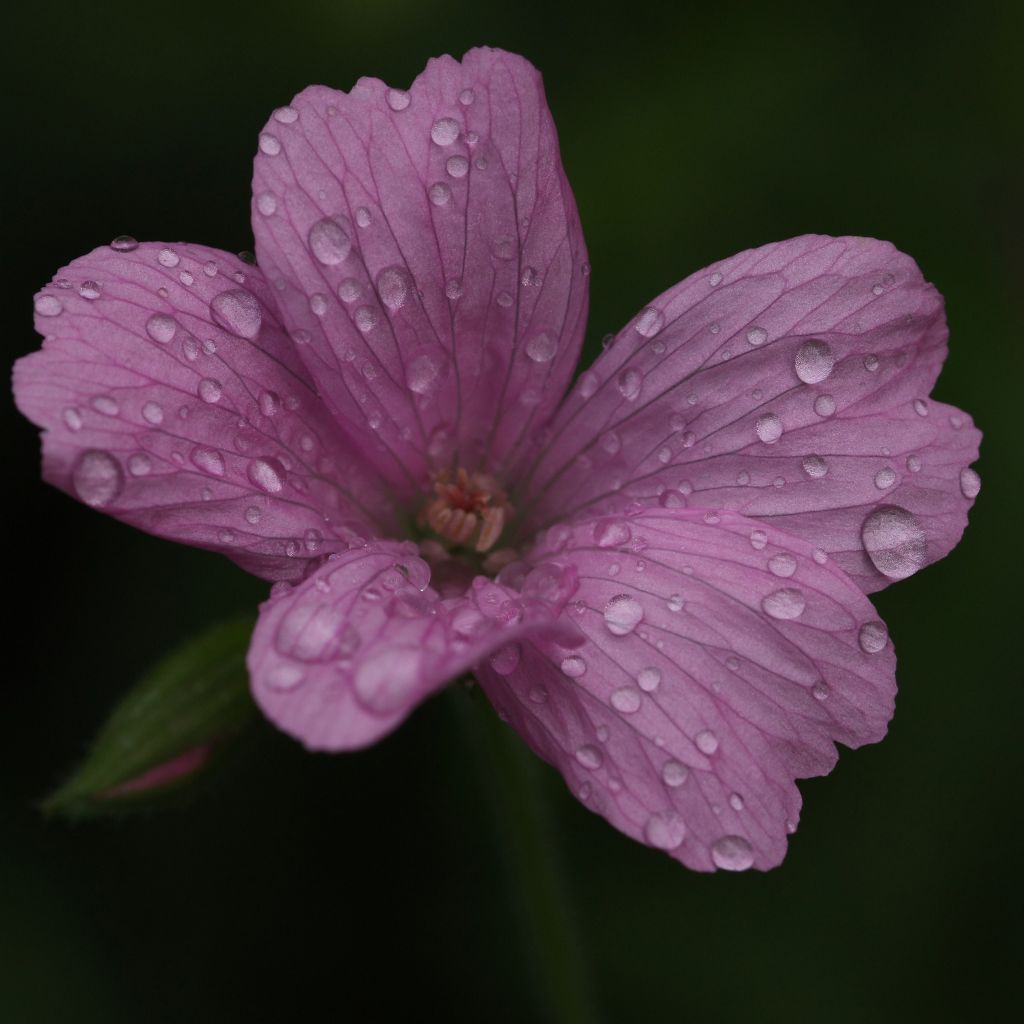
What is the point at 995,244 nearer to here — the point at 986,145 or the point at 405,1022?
the point at 986,145

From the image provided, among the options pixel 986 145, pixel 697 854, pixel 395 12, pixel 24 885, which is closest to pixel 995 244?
pixel 986 145

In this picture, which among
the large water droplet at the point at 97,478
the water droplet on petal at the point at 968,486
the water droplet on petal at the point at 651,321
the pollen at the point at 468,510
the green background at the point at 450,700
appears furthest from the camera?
the green background at the point at 450,700

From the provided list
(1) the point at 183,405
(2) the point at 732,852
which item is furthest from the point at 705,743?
(1) the point at 183,405

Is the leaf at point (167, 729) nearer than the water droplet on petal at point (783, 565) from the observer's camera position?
No

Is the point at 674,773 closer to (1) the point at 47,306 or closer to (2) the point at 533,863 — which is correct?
(2) the point at 533,863

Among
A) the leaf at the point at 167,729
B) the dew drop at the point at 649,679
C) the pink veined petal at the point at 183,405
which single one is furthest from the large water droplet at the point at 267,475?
the dew drop at the point at 649,679

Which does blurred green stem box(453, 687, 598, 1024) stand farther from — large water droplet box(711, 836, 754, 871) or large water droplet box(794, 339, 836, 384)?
large water droplet box(794, 339, 836, 384)

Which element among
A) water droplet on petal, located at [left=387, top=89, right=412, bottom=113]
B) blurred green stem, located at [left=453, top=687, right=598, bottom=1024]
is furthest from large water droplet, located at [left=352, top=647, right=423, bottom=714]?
water droplet on petal, located at [left=387, top=89, right=412, bottom=113]

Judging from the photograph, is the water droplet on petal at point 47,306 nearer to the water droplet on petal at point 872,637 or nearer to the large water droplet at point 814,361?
the large water droplet at point 814,361
